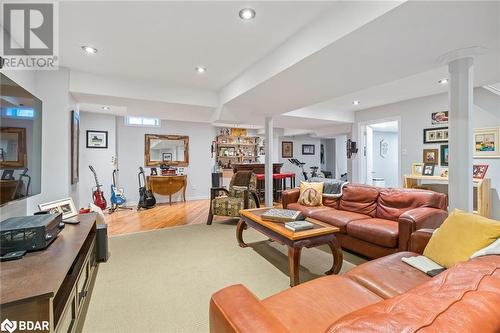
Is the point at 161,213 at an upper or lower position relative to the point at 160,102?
lower

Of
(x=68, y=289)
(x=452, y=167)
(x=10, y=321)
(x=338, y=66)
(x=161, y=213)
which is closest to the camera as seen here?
(x=10, y=321)

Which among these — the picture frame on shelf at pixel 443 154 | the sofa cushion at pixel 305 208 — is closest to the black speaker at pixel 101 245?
the sofa cushion at pixel 305 208

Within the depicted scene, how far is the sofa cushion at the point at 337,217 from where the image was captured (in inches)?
110

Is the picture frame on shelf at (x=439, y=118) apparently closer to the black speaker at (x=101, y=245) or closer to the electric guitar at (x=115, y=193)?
the black speaker at (x=101, y=245)

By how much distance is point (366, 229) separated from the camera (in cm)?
253

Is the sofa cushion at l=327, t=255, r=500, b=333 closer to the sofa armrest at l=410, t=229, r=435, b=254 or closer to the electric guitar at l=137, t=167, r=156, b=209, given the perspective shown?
the sofa armrest at l=410, t=229, r=435, b=254

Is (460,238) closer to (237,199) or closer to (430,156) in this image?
(237,199)

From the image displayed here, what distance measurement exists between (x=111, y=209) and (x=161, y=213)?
1.22 m

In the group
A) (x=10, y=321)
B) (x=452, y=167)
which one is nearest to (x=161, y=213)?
(x=10, y=321)

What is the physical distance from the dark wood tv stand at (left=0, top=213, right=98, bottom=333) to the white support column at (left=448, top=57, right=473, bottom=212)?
309 cm

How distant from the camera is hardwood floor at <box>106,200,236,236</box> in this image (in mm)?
3998

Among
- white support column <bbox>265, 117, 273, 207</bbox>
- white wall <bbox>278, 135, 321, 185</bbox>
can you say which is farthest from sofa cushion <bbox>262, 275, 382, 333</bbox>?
white wall <bbox>278, 135, 321, 185</bbox>

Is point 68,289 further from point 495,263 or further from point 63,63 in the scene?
point 63,63

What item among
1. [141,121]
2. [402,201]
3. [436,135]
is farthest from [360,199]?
[141,121]
